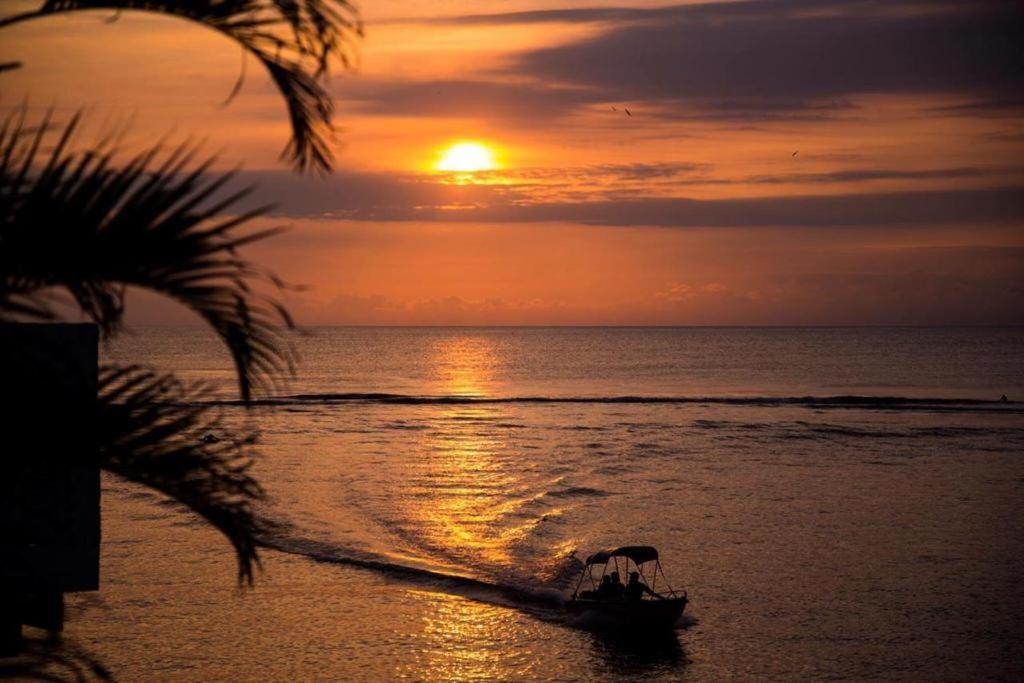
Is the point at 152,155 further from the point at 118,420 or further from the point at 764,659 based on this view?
the point at 764,659

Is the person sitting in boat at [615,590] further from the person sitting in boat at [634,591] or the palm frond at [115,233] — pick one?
the palm frond at [115,233]

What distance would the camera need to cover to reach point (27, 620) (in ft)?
32.2

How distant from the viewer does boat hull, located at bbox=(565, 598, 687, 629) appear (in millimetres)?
18172

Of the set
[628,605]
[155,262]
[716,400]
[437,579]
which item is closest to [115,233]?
[155,262]

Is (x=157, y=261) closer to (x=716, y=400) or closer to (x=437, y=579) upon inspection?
(x=437, y=579)

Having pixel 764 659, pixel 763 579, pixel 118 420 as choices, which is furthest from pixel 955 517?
pixel 118 420

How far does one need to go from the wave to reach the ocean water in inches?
269

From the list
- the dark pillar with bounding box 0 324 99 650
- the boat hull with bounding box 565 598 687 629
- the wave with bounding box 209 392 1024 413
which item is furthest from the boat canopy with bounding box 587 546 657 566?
the wave with bounding box 209 392 1024 413

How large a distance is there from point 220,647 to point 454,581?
235 inches

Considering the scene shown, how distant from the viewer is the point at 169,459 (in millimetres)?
4441

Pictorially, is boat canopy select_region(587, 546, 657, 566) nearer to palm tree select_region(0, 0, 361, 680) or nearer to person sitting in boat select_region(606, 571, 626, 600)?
person sitting in boat select_region(606, 571, 626, 600)

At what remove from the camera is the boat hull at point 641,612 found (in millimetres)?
18172

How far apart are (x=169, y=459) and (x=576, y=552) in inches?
852

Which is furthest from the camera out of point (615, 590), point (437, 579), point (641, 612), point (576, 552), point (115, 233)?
point (576, 552)
